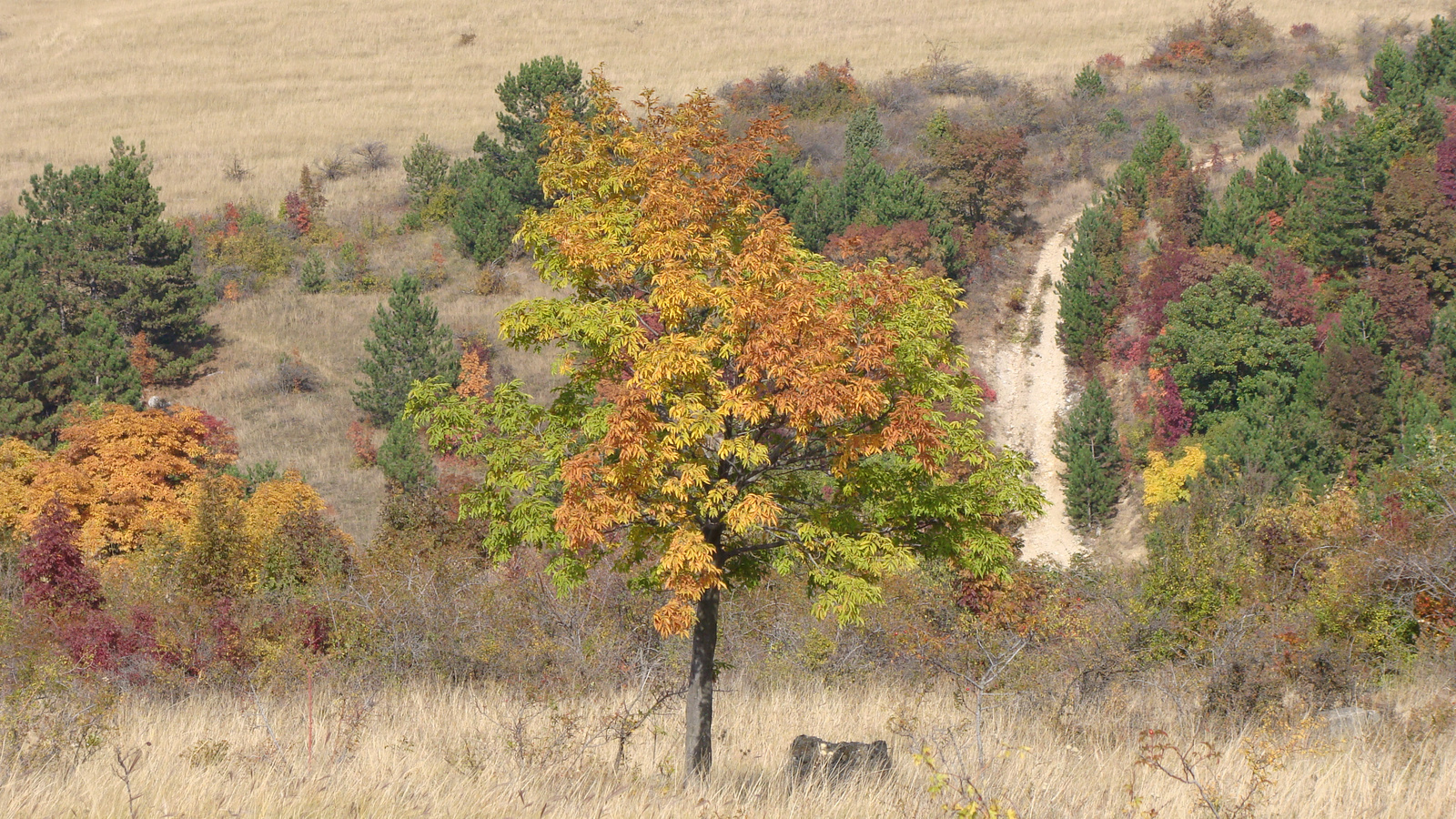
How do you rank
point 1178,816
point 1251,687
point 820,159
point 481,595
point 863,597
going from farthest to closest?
point 820,159 → point 481,595 → point 1251,687 → point 863,597 → point 1178,816

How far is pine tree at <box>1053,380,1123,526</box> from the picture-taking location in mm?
32594

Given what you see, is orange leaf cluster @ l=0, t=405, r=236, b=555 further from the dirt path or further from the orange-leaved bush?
the dirt path

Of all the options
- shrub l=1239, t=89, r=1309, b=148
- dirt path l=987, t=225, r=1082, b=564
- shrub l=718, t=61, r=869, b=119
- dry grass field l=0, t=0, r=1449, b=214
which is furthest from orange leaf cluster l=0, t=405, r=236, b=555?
shrub l=1239, t=89, r=1309, b=148

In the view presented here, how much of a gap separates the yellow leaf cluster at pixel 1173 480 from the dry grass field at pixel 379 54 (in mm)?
43716

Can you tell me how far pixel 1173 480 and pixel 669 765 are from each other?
26.7 metres

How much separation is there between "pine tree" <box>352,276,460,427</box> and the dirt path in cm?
1914

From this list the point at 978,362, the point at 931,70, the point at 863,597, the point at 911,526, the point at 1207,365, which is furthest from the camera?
the point at 931,70

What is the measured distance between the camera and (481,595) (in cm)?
1675

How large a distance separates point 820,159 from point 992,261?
13018mm

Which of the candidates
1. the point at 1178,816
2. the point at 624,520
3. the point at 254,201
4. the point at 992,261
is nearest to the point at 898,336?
the point at 624,520

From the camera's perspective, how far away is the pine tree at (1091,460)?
32594mm

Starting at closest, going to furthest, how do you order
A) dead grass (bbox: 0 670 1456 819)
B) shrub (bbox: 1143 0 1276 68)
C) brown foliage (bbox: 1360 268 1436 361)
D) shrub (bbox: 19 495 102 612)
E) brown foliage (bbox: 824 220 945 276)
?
1. dead grass (bbox: 0 670 1456 819)
2. shrub (bbox: 19 495 102 612)
3. brown foliage (bbox: 1360 268 1436 361)
4. brown foliage (bbox: 824 220 945 276)
5. shrub (bbox: 1143 0 1276 68)

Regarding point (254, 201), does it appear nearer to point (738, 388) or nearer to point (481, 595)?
point (481, 595)

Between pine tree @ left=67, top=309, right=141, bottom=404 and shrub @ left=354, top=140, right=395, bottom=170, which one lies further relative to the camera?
shrub @ left=354, top=140, right=395, bottom=170
